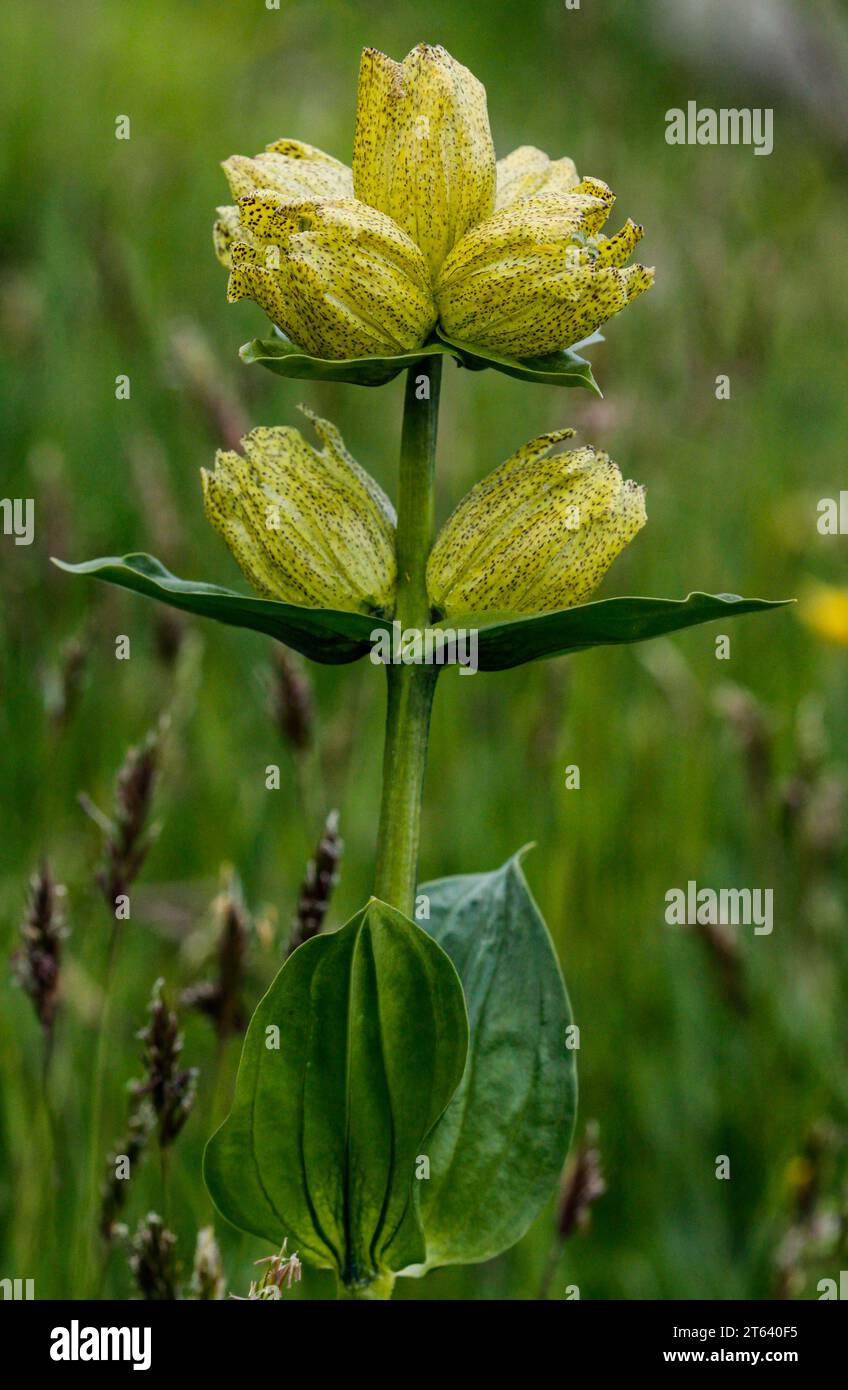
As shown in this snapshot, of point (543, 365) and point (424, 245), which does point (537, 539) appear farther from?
point (424, 245)

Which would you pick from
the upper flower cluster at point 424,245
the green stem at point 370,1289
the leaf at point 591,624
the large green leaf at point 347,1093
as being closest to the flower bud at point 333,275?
the upper flower cluster at point 424,245

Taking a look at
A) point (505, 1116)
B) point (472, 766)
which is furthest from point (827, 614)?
point (505, 1116)

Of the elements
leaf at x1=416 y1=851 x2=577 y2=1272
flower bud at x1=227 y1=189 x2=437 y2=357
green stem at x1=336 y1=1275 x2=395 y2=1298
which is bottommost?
green stem at x1=336 y1=1275 x2=395 y2=1298

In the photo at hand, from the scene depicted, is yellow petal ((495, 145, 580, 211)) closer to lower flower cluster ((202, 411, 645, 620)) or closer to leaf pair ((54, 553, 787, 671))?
lower flower cluster ((202, 411, 645, 620))

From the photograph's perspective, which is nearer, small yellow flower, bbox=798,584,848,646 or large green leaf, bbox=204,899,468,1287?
large green leaf, bbox=204,899,468,1287

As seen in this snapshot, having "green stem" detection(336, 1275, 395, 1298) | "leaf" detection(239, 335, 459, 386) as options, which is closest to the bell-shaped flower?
"leaf" detection(239, 335, 459, 386)

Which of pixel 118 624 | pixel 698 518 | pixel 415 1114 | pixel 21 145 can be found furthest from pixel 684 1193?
pixel 21 145
